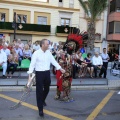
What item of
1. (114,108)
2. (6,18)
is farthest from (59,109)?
(6,18)

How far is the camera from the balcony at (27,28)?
28812 millimetres

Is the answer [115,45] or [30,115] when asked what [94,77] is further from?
[115,45]

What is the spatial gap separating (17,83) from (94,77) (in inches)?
156

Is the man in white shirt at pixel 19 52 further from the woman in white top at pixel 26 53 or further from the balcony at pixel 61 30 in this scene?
the balcony at pixel 61 30

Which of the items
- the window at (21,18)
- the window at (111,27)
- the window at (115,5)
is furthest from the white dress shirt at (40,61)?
the window at (115,5)

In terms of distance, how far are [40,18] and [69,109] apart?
82.0ft

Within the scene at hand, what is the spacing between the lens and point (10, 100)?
24.9ft

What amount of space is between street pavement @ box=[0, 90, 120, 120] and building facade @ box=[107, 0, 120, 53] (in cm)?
2556

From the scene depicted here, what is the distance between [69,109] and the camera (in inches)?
263

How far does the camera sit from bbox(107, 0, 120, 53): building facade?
108 ft

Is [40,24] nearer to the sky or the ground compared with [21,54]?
nearer to the sky

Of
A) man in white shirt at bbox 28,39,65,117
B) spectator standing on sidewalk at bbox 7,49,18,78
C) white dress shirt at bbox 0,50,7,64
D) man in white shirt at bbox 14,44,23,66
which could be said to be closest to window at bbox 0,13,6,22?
man in white shirt at bbox 14,44,23,66

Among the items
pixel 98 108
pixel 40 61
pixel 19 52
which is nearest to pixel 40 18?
pixel 19 52

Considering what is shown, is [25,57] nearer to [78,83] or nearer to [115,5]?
[78,83]
